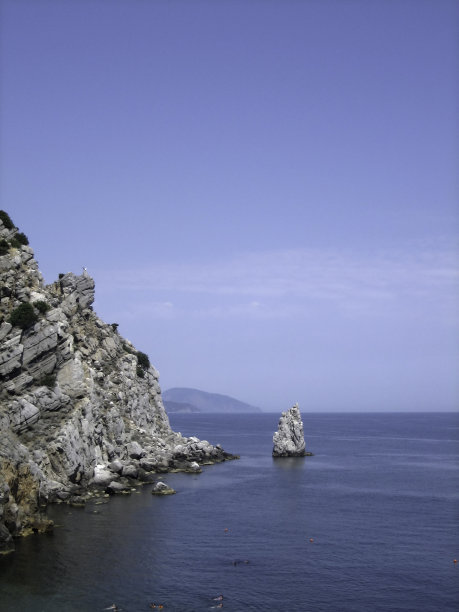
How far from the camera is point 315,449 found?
181625 millimetres

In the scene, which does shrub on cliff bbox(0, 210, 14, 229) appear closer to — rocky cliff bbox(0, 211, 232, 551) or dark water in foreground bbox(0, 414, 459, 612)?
rocky cliff bbox(0, 211, 232, 551)

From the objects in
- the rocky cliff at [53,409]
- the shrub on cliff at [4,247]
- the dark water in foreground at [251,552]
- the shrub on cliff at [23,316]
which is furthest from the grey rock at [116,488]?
the shrub on cliff at [4,247]

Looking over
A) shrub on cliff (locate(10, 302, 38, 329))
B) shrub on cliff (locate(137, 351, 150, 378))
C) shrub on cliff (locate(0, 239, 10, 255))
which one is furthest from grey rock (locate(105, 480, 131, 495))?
shrub on cliff (locate(137, 351, 150, 378))

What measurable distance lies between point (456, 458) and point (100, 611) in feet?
447

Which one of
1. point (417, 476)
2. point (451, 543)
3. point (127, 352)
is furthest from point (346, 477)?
point (127, 352)

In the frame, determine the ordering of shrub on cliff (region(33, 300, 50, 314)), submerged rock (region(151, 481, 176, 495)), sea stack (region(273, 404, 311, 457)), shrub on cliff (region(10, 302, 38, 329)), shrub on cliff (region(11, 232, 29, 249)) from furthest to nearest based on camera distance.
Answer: sea stack (region(273, 404, 311, 457)) → shrub on cliff (region(11, 232, 29, 249)) → submerged rock (region(151, 481, 176, 495)) → shrub on cliff (region(33, 300, 50, 314)) → shrub on cliff (region(10, 302, 38, 329))

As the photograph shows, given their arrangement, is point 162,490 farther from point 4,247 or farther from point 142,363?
point 142,363

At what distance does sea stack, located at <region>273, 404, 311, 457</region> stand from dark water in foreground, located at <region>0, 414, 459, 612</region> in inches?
1785

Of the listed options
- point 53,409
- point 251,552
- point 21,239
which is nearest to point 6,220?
point 21,239

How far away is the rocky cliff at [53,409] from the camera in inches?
2741

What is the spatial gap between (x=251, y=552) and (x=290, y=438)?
9412 centimetres

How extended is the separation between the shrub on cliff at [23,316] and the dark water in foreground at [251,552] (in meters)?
29.0

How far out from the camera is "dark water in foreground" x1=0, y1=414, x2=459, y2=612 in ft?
167

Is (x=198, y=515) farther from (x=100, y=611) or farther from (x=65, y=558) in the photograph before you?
(x=100, y=611)
